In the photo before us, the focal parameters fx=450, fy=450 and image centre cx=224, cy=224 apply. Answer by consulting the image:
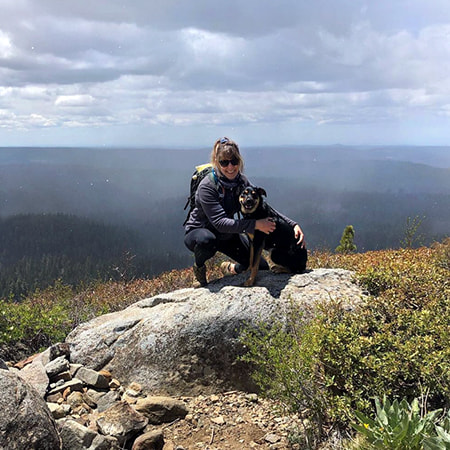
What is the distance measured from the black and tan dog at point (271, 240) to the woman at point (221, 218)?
0.13 meters

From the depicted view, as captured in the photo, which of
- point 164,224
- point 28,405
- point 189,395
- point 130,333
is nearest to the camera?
point 28,405

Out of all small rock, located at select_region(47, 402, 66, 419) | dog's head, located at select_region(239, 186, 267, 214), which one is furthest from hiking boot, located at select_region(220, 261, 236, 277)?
small rock, located at select_region(47, 402, 66, 419)

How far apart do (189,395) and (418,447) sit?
2.93 meters

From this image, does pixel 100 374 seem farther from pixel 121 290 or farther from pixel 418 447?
pixel 121 290

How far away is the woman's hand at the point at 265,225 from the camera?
223 inches

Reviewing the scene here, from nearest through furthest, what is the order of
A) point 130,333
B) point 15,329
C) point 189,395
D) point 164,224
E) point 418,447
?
point 418,447 → point 189,395 → point 130,333 → point 15,329 → point 164,224

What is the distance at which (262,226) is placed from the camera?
567 cm

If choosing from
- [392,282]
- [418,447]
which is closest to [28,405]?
[418,447]

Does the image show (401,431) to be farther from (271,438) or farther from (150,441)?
(150,441)

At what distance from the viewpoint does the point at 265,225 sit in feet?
18.6

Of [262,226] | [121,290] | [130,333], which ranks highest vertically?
[262,226]

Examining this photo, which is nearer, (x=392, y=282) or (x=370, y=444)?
(x=370, y=444)

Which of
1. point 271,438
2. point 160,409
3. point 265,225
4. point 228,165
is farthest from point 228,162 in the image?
point 271,438

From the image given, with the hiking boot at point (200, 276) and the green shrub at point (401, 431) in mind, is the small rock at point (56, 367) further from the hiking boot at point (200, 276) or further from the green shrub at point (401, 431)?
the green shrub at point (401, 431)
